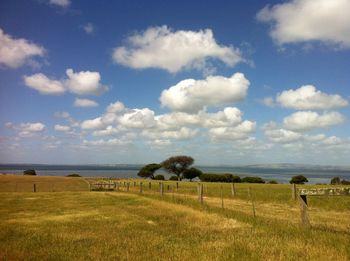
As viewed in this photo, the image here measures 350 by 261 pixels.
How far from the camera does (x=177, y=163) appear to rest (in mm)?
141750

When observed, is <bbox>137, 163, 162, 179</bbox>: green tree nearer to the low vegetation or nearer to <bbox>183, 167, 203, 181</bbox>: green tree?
<bbox>183, 167, 203, 181</bbox>: green tree

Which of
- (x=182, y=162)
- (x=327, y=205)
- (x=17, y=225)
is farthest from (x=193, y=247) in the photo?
(x=182, y=162)

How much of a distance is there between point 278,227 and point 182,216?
7.44 m

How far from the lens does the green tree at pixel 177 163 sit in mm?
141000

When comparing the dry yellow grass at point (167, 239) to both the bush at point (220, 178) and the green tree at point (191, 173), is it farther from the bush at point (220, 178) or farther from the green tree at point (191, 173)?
the green tree at point (191, 173)

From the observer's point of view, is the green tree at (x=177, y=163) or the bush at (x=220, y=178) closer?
the bush at (x=220, y=178)

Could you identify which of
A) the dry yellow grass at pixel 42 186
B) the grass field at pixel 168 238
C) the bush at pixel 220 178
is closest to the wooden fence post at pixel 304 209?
the grass field at pixel 168 238

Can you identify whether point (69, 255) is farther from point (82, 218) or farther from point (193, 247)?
point (82, 218)

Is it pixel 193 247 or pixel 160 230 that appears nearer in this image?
pixel 193 247

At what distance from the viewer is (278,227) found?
17.0 m

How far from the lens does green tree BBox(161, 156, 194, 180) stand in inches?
5551

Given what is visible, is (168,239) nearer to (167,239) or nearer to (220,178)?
(167,239)

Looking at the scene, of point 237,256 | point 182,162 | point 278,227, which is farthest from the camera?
point 182,162

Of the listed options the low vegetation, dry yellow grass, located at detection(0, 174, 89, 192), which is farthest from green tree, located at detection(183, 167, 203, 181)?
the low vegetation
